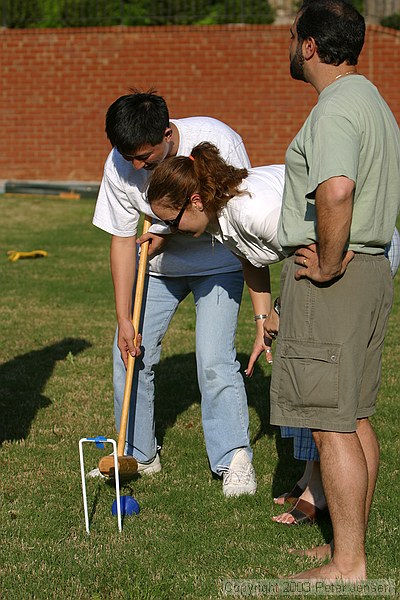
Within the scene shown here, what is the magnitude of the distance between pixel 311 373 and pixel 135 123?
1489 millimetres

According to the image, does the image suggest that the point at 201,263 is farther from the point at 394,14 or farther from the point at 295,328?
the point at 394,14

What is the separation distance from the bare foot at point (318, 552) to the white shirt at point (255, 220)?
1210mm

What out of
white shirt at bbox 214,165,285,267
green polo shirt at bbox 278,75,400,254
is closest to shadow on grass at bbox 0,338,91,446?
white shirt at bbox 214,165,285,267

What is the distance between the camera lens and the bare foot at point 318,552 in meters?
4.04

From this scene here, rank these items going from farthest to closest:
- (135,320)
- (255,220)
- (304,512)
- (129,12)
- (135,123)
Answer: (129,12), (135,320), (304,512), (135,123), (255,220)

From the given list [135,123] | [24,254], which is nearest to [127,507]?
[135,123]

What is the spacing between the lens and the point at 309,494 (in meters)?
4.61

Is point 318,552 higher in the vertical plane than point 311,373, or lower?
lower

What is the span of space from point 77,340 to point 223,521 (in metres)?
4.01

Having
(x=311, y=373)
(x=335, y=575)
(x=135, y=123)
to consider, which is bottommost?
(x=335, y=575)

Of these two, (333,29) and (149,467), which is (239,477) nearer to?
(149,467)

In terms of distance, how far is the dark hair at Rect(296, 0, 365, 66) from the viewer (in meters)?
3.50

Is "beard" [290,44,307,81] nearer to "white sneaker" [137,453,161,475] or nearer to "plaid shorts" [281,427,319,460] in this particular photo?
"plaid shorts" [281,427,319,460]

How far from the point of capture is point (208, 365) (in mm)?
4918
